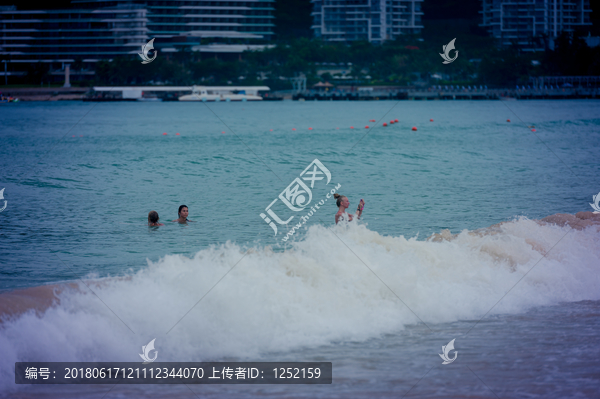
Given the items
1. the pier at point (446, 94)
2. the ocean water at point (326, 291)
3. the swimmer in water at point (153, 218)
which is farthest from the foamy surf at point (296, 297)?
the pier at point (446, 94)

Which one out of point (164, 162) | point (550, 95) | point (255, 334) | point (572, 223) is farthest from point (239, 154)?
point (550, 95)

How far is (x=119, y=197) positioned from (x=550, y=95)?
144 meters

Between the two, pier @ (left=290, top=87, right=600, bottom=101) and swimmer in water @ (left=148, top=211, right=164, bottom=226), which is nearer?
swimmer in water @ (left=148, top=211, right=164, bottom=226)

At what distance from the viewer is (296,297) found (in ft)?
31.8

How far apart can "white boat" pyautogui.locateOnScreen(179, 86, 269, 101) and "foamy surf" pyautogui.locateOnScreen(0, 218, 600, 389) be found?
6276 inches

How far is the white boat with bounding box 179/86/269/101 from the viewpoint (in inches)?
6713

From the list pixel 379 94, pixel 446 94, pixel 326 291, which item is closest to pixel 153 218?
pixel 326 291

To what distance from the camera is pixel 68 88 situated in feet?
591

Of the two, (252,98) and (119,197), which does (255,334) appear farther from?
(252,98)

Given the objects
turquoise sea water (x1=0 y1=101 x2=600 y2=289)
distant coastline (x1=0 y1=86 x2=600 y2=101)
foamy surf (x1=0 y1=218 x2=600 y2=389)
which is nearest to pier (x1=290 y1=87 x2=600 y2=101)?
distant coastline (x1=0 y1=86 x2=600 y2=101)

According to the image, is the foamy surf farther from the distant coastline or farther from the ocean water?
the distant coastline

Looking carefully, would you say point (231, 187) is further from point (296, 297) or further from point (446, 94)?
point (446, 94)

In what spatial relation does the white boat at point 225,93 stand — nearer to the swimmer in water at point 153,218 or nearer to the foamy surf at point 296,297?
the swimmer in water at point 153,218

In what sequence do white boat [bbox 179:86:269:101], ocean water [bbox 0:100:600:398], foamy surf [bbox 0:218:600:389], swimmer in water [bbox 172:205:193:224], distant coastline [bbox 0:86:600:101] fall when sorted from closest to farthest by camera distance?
ocean water [bbox 0:100:600:398] < foamy surf [bbox 0:218:600:389] < swimmer in water [bbox 172:205:193:224] < distant coastline [bbox 0:86:600:101] < white boat [bbox 179:86:269:101]
